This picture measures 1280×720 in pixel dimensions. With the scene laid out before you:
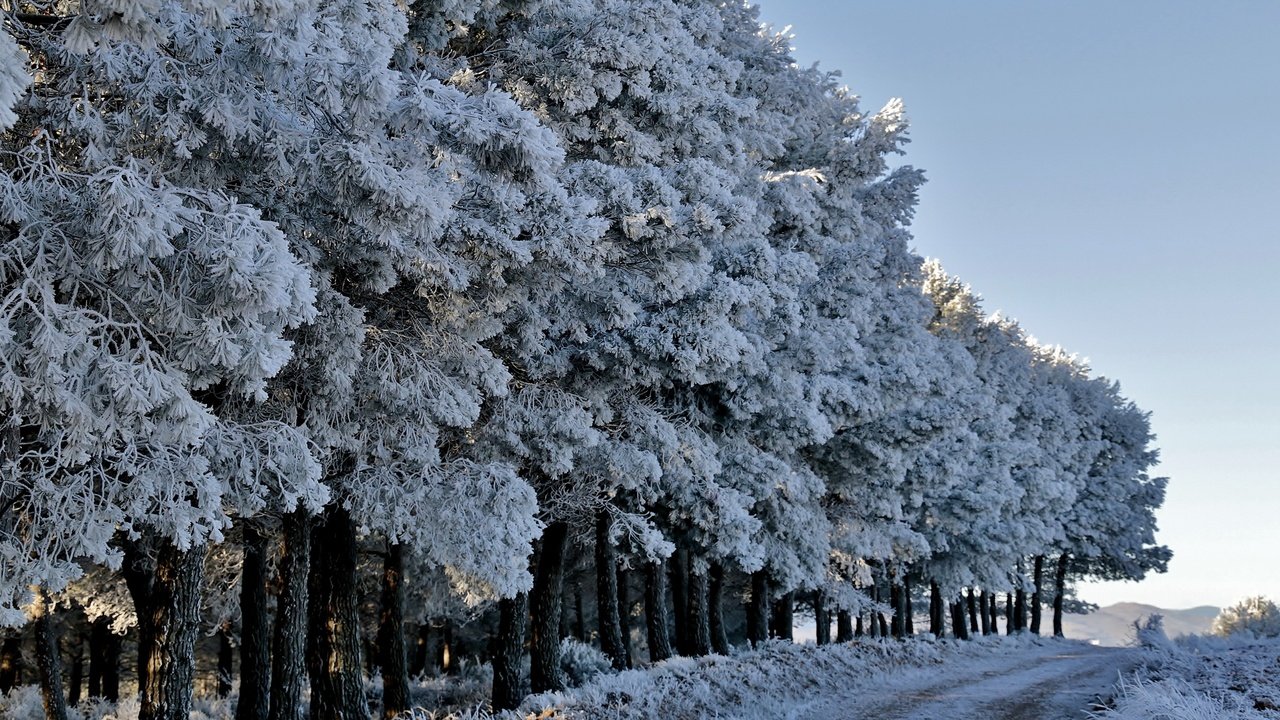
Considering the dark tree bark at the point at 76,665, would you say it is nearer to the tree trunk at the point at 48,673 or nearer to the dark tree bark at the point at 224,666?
the dark tree bark at the point at 224,666

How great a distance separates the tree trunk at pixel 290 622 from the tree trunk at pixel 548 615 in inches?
150

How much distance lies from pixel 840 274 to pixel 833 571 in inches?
419

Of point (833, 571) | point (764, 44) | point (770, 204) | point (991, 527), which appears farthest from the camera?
point (991, 527)

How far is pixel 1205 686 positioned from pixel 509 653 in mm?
10255

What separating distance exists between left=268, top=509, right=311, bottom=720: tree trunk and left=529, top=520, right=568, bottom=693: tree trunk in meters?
3.81

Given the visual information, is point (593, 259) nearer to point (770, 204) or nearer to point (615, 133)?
point (615, 133)

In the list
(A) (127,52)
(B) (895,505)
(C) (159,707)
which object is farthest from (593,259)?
(B) (895,505)

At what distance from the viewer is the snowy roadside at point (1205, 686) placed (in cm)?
1030

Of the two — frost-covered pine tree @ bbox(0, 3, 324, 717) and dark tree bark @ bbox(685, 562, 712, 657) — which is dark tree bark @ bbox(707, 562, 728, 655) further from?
frost-covered pine tree @ bbox(0, 3, 324, 717)

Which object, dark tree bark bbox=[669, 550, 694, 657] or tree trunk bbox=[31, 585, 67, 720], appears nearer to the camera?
tree trunk bbox=[31, 585, 67, 720]

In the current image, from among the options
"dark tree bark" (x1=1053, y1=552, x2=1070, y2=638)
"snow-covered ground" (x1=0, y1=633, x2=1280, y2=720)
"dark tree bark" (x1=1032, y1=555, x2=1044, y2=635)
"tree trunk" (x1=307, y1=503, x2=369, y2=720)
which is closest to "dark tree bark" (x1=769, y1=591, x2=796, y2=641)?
"snow-covered ground" (x1=0, y1=633, x2=1280, y2=720)

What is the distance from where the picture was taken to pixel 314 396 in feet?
36.8

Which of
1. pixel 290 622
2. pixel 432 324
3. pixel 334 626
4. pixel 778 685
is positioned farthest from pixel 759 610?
pixel 432 324

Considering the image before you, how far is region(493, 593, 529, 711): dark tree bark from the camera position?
575 inches
